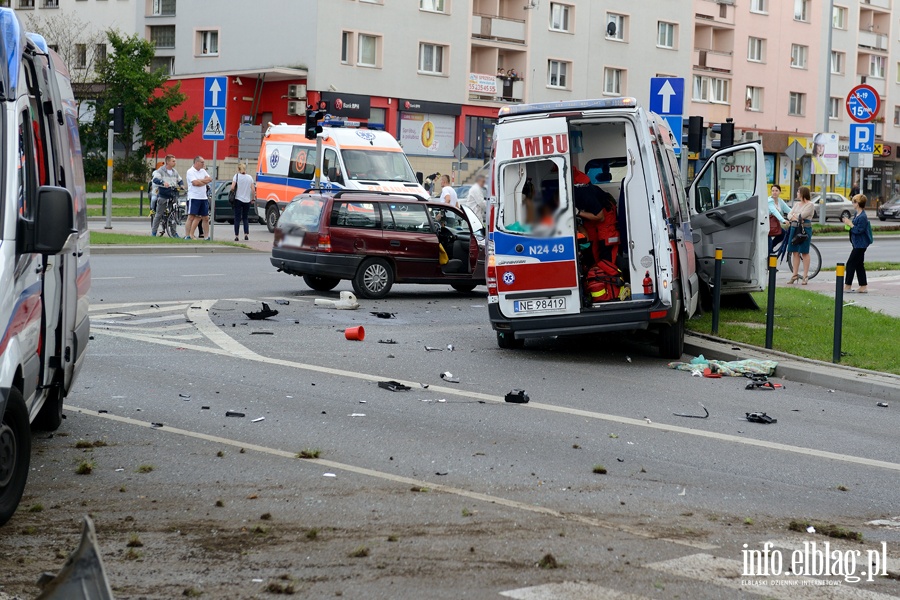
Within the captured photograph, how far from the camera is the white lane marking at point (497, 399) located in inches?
338

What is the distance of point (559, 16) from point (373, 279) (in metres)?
45.6

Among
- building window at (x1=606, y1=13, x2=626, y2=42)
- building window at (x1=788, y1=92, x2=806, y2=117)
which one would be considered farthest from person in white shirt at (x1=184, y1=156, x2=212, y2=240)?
building window at (x1=788, y1=92, x2=806, y2=117)

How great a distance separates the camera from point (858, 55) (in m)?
83.1

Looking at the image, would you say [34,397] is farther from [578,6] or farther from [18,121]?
[578,6]

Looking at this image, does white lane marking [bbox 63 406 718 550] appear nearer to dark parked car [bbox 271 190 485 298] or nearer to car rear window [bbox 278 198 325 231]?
dark parked car [bbox 271 190 485 298]

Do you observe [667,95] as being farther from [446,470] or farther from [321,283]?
[446,470]

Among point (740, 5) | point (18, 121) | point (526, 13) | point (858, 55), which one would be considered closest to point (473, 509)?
point (18, 121)

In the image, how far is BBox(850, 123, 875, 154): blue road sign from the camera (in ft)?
80.2

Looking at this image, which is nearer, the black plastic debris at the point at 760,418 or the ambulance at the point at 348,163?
the black plastic debris at the point at 760,418

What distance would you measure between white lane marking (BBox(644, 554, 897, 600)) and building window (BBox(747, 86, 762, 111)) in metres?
70.3

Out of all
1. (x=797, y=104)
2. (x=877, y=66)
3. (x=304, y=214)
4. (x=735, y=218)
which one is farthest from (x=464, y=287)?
(x=877, y=66)

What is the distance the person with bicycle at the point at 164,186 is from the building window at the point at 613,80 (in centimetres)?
3773

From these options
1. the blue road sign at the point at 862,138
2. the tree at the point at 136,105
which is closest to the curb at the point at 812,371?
the blue road sign at the point at 862,138

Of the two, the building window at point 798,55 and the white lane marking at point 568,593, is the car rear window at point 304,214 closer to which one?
the white lane marking at point 568,593
